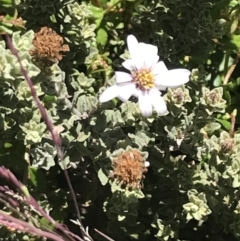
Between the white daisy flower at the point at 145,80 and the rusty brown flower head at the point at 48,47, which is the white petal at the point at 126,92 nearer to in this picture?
the white daisy flower at the point at 145,80

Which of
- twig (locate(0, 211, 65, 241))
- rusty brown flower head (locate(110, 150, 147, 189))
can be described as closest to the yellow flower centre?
rusty brown flower head (locate(110, 150, 147, 189))

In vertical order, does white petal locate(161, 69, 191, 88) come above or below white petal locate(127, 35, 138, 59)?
below

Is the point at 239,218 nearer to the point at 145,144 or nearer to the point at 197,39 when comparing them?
the point at 145,144

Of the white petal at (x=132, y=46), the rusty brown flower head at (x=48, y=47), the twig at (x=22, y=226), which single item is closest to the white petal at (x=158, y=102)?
the white petal at (x=132, y=46)

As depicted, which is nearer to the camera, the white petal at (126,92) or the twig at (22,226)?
the twig at (22,226)

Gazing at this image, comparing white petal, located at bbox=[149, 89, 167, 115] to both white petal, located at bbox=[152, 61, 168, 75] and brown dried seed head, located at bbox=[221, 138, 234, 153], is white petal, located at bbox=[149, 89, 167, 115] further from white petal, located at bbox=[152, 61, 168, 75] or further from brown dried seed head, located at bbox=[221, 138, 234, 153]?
brown dried seed head, located at bbox=[221, 138, 234, 153]

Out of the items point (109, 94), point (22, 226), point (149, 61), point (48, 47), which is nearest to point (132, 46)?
point (149, 61)
